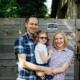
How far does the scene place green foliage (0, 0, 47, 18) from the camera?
11058mm

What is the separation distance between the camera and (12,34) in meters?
6.52

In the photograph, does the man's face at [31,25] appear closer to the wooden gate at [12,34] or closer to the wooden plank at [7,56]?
the wooden gate at [12,34]

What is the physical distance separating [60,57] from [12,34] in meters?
2.46

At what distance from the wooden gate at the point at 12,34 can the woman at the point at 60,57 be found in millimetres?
2200

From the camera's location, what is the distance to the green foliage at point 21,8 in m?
11.1

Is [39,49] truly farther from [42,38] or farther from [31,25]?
[31,25]

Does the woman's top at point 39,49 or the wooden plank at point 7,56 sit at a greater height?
the woman's top at point 39,49

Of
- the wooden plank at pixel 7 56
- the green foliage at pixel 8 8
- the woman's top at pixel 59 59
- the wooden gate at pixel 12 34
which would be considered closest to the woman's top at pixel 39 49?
the woman's top at pixel 59 59

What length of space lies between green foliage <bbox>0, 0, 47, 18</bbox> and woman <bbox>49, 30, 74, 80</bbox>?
662cm

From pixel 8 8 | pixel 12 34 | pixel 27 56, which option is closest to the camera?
pixel 27 56

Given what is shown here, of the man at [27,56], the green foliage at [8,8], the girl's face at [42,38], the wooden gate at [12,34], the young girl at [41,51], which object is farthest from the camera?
the green foliage at [8,8]

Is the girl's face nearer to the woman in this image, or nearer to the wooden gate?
the woman

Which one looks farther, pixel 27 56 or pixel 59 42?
pixel 59 42

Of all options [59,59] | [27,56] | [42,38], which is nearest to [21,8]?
[42,38]
